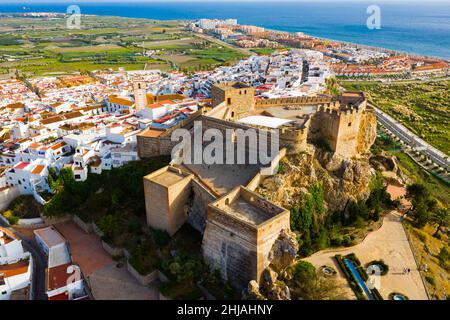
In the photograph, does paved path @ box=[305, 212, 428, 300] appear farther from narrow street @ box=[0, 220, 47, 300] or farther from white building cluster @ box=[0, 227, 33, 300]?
white building cluster @ box=[0, 227, 33, 300]

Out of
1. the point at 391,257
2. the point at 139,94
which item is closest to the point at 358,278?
the point at 391,257

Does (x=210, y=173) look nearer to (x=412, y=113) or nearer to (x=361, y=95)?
(x=361, y=95)

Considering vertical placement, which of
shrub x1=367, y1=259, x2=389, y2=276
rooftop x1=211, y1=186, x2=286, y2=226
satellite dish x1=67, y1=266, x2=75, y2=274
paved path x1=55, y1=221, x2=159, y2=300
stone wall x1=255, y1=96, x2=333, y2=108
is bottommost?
paved path x1=55, y1=221, x2=159, y2=300

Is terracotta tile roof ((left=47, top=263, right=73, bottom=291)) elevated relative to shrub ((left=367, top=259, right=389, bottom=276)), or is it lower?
lower

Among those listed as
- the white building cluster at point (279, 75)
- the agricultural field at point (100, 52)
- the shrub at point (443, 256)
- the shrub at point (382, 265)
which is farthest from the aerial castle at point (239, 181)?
the agricultural field at point (100, 52)

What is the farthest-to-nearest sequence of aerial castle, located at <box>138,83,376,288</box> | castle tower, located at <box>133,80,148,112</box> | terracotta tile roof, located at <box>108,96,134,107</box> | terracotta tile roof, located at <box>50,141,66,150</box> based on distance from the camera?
1. terracotta tile roof, located at <box>108,96,134,107</box>
2. castle tower, located at <box>133,80,148,112</box>
3. terracotta tile roof, located at <box>50,141,66,150</box>
4. aerial castle, located at <box>138,83,376,288</box>

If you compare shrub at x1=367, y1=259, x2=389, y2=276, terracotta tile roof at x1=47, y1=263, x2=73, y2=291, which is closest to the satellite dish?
terracotta tile roof at x1=47, y1=263, x2=73, y2=291

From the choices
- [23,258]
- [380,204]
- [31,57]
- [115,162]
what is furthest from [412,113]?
[31,57]

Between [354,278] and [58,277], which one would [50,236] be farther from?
[354,278]
